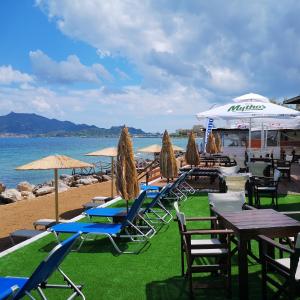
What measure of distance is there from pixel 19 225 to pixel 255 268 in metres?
6.77

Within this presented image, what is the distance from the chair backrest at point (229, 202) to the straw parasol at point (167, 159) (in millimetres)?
6162

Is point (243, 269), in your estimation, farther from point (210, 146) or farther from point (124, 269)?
point (210, 146)

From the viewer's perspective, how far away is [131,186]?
7.70 metres

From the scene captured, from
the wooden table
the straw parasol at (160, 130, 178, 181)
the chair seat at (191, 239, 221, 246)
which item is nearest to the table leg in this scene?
the wooden table

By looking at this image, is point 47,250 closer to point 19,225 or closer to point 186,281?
point 186,281

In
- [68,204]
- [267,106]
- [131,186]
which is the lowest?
[68,204]

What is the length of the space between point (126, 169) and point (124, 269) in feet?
8.77

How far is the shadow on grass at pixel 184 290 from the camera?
4277 millimetres

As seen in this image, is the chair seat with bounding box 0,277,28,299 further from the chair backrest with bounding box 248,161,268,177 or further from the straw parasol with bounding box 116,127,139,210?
the chair backrest with bounding box 248,161,268,177

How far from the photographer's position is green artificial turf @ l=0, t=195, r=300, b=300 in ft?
14.6

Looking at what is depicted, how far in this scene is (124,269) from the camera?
5301 millimetres

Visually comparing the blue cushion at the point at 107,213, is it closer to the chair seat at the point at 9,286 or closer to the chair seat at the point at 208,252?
the chair seat at the point at 208,252

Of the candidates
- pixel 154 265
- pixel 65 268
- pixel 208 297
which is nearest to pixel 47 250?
pixel 65 268

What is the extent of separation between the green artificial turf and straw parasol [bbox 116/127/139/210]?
3.42 ft
